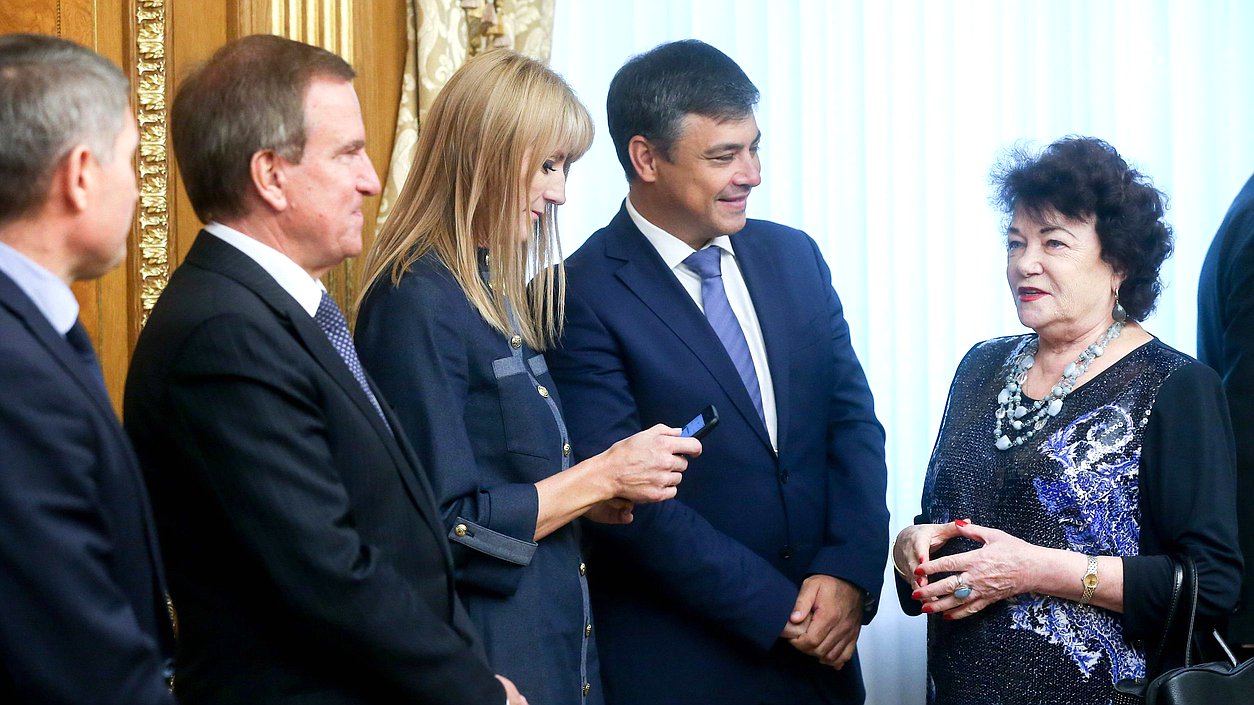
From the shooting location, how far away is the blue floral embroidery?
2.06 m

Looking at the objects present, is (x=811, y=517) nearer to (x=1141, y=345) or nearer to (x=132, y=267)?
(x=1141, y=345)

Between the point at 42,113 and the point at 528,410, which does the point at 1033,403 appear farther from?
the point at 42,113

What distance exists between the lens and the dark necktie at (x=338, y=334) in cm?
160

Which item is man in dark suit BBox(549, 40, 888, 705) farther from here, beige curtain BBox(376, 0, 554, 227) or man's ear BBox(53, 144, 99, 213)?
man's ear BBox(53, 144, 99, 213)

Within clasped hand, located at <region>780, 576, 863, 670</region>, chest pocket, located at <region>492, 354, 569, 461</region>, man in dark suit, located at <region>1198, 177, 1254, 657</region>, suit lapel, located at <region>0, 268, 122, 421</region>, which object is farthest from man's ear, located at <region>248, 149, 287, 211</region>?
man in dark suit, located at <region>1198, 177, 1254, 657</region>

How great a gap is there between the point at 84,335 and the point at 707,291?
1.33 m

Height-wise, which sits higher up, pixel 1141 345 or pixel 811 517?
pixel 1141 345

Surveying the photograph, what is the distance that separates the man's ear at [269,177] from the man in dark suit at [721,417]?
84cm

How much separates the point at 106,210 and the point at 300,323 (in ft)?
0.93

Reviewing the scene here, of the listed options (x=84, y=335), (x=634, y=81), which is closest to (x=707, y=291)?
(x=634, y=81)

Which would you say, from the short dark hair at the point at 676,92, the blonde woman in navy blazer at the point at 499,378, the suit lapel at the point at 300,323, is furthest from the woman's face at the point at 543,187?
the suit lapel at the point at 300,323

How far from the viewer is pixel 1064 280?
216cm

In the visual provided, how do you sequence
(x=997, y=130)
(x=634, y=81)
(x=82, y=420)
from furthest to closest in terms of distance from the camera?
(x=997, y=130), (x=634, y=81), (x=82, y=420)

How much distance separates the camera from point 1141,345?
214cm
